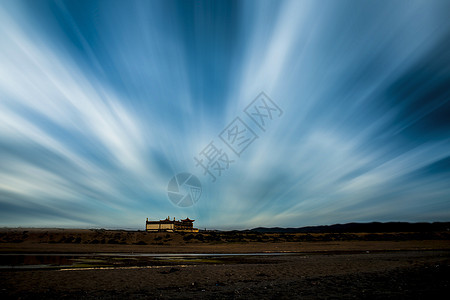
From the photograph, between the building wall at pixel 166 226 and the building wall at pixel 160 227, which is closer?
the building wall at pixel 160 227

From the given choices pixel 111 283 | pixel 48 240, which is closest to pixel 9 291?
pixel 111 283

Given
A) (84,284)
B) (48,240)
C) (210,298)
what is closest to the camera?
(210,298)

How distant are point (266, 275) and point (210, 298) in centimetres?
936

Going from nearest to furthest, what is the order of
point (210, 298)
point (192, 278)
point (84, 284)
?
1. point (210, 298)
2. point (84, 284)
3. point (192, 278)

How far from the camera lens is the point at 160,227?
128m

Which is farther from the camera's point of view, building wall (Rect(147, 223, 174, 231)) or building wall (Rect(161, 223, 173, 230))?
building wall (Rect(161, 223, 173, 230))

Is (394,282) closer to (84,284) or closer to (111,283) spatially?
(111,283)

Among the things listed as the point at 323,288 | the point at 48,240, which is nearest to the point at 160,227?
the point at 48,240

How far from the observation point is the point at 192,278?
2033 centimetres

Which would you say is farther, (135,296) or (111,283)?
(111,283)

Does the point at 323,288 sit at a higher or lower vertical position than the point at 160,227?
lower

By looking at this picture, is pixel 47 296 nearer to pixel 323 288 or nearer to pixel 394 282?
pixel 323 288

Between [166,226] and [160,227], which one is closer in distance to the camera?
[166,226]

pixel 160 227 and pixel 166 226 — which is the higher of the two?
pixel 166 226
